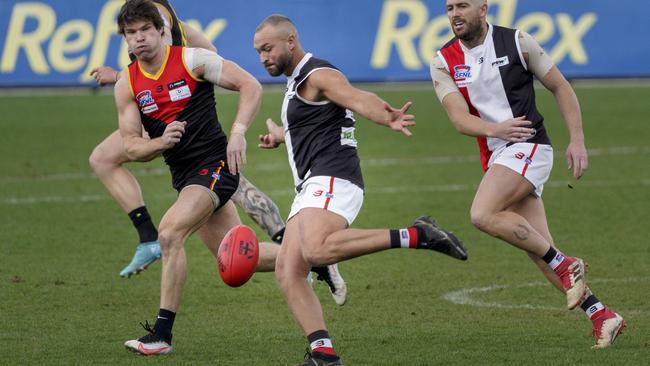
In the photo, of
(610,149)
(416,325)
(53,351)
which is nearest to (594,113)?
(610,149)

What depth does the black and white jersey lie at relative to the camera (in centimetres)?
806

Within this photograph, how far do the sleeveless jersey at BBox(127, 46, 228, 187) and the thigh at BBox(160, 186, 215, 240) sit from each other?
0.32 meters

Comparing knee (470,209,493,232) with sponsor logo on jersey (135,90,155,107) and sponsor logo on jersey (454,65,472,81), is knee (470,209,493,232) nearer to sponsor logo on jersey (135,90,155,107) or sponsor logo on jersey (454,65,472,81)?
sponsor logo on jersey (454,65,472,81)

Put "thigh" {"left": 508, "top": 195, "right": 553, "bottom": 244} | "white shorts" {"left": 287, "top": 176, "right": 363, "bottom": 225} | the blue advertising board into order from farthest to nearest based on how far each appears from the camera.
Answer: the blue advertising board, "thigh" {"left": 508, "top": 195, "right": 553, "bottom": 244}, "white shorts" {"left": 287, "top": 176, "right": 363, "bottom": 225}

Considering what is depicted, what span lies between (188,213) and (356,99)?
5.57 feet

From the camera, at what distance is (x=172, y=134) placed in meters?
8.54

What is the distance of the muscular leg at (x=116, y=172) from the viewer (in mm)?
10938

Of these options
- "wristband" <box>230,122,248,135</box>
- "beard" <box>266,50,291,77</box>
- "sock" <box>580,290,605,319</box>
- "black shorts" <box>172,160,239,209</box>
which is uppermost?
"beard" <box>266,50,291,77</box>

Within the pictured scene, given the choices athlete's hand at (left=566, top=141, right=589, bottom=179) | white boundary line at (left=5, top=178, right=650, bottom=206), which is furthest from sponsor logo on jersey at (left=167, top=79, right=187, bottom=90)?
white boundary line at (left=5, top=178, right=650, bottom=206)

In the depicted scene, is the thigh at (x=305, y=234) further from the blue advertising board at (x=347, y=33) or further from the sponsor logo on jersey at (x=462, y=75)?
the blue advertising board at (x=347, y=33)

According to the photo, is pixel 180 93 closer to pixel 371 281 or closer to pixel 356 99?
pixel 356 99

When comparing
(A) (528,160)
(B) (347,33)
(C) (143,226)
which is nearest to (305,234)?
(A) (528,160)

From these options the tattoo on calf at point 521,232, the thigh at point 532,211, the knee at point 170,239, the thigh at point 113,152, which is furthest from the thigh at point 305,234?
the thigh at point 113,152

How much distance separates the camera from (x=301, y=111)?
320 inches
